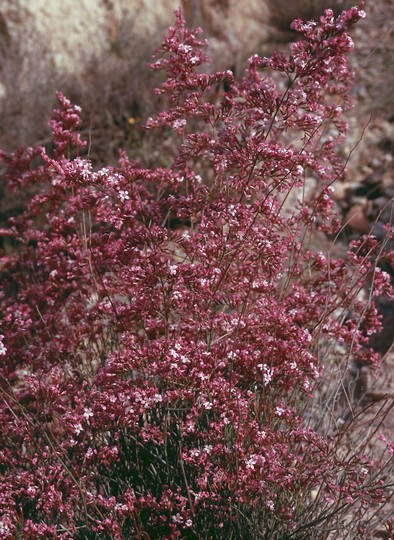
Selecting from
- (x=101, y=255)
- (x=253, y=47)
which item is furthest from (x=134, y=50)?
(x=101, y=255)

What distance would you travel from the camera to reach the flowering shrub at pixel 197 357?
107 inches

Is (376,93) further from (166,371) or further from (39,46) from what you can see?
(166,371)

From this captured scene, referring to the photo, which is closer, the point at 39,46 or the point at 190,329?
the point at 190,329

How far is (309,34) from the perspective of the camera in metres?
2.57

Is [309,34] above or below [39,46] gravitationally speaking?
→ above

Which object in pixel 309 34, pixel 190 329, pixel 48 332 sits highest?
pixel 309 34

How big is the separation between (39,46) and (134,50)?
860mm

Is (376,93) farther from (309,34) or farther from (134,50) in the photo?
(309,34)

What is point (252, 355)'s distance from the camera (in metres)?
2.91

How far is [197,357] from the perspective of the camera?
9.00 ft

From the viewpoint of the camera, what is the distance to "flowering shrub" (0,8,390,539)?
271cm

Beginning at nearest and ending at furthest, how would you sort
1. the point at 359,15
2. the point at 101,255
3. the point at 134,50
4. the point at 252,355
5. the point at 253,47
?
the point at 359,15 → the point at 252,355 → the point at 101,255 → the point at 134,50 → the point at 253,47

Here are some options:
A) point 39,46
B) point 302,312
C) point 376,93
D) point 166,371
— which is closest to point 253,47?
point 376,93

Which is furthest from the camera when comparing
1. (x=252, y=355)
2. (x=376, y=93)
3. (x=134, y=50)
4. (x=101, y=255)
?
(x=376, y=93)
